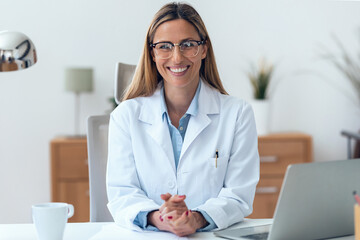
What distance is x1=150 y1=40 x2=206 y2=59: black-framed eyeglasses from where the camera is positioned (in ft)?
6.31

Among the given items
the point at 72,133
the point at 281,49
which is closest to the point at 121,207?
the point at 72,133

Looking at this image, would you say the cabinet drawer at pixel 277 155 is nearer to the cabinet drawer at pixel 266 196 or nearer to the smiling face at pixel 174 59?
the cabinet drawer at pixel 266 196

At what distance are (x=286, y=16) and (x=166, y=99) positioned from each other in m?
2.57

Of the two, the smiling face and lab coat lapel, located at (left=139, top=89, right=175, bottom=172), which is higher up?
the smiling face

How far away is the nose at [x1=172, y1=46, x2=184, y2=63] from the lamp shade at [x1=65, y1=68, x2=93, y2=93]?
2.26 meters

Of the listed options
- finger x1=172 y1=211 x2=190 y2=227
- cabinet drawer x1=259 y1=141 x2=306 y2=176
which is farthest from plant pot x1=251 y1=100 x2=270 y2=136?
finger x1=172 y1=211 x2=190 y2=227

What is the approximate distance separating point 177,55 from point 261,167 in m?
2.30

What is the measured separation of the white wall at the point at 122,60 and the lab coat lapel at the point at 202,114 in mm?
2341

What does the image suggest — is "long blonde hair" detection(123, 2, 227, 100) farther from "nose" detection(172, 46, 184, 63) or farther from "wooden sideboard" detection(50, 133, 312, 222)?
"wooden sideboard" detection(50, 133, 312, 222)

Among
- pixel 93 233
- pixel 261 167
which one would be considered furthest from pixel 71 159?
pixel 93 233

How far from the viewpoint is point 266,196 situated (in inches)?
158

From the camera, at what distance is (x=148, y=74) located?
202cm

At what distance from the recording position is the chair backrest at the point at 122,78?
2.14 m

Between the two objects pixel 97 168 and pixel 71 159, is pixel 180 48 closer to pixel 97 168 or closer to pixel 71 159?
pixel 97 168
